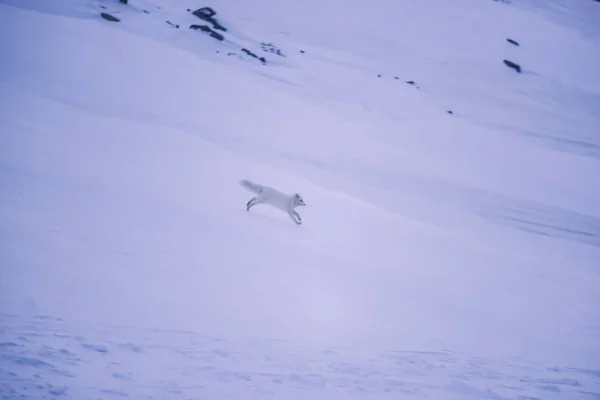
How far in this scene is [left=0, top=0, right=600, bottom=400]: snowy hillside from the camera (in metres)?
3.71

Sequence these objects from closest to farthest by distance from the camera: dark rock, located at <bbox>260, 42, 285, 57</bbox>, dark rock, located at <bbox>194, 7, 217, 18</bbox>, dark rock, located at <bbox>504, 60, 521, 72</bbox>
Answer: dark rock, located at <bbox>260, 42, 285, 57</bbox>
dark rock, located at <bbox>194, 7, 217, 18</bbox>
dark rock, located at <bbox>504, 60, 521, 72</bbox>

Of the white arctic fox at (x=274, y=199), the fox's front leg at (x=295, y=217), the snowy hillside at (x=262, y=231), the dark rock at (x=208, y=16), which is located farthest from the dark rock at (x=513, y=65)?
the white arctic fox at (x=274, y=199)

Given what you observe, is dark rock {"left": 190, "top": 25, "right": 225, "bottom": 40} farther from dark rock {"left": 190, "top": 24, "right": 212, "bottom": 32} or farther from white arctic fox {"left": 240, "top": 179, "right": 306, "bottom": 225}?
white arctic fox {"left": 240, "top": 179, "right": 306, "bottom": 225}

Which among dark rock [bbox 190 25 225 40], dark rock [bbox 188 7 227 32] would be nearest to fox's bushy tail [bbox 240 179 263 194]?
dark rock [bbox 190 25 225 40]

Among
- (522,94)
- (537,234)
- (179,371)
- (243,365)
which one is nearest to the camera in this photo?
(179,371)

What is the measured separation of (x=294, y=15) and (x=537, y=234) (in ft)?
55.7

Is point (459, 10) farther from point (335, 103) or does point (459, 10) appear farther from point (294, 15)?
point (335, 103)

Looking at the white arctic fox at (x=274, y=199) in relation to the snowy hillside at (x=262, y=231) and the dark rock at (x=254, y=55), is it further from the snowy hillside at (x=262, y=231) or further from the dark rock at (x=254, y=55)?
the dark rock at (x=254, y=55)

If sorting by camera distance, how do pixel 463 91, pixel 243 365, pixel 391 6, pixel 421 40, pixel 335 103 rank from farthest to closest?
pixel 391 6, pixel 421 40, pixel 463 91, pixel 335 103, pixel 243 365

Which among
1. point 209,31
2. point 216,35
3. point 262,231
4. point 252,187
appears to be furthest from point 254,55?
point 262,231

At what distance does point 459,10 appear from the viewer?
96.7 ft

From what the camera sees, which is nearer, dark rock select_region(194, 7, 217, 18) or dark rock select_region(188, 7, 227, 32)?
dark rock select_region(188, 7, 227, 32)

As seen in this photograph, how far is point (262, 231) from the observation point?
251 inches

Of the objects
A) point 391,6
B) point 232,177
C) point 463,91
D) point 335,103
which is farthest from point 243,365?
point 391,6
